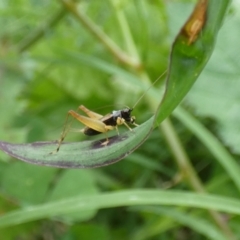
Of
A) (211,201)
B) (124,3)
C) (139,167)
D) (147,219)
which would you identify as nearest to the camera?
(211,201)

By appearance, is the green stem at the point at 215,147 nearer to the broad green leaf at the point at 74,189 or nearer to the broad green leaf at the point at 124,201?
the broad green leaf at the point at 124,201

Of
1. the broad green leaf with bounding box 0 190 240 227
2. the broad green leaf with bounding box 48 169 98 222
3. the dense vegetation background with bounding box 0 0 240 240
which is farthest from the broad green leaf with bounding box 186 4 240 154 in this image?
the broad green leaf with bounding box 48 169 98 222

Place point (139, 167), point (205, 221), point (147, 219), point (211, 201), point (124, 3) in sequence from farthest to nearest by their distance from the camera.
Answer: point (124, 3) < point (139, 167) < point (147, 219) < point (205, 221) < point (211, 201)

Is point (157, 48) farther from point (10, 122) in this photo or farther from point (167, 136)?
point (10, 122)

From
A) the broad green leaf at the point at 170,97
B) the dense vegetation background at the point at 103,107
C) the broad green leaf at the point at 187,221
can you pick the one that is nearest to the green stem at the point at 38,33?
the dense vegetation background at the point at 103,107

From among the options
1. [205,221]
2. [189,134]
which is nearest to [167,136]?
[189,134]
